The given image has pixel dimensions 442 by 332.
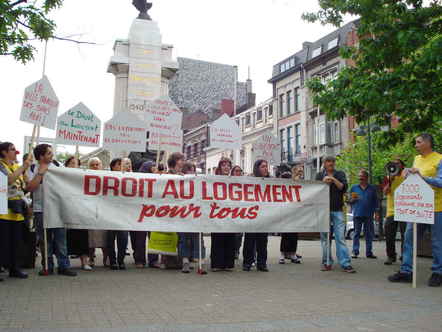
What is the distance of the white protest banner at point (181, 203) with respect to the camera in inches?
292

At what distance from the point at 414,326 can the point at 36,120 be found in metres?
6.30

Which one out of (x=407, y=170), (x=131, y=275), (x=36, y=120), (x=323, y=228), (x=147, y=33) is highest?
(x=147, y=33)

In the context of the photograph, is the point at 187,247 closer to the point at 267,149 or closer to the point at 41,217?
the point at 41,217

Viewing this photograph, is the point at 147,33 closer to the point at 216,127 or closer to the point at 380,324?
the point at 216,127

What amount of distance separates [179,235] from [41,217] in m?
2.12

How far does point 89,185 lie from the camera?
755 cm

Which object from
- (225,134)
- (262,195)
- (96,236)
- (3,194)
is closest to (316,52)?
(225,134)

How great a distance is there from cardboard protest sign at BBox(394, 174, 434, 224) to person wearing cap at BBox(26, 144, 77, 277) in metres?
4.69

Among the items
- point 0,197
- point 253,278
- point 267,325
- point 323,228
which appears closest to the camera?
point 267,325

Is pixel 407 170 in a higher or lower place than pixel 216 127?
lower

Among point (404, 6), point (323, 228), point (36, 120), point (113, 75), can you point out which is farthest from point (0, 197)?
point (113, 75)

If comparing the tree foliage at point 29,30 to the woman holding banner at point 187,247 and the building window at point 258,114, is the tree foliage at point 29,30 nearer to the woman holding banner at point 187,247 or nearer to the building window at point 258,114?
the woman holding banner at point 187,247

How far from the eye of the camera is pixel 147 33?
20688 mm

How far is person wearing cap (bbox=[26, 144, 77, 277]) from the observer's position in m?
7.03
